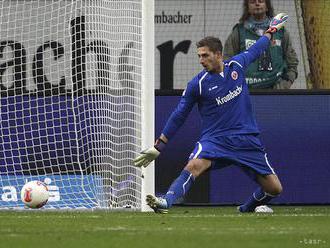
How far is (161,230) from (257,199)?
3.06 m

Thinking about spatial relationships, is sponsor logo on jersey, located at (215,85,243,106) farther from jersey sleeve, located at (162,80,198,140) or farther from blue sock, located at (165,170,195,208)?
blue sock, located at (165,170,195,208)

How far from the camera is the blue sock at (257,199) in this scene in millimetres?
11279

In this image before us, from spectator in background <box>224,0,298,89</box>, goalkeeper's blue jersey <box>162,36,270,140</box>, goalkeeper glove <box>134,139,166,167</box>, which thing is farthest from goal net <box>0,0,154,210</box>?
spectator in background <box>224,0,298,89</box>

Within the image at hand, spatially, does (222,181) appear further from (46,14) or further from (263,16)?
(46,14)

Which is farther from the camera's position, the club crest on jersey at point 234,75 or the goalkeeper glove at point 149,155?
the club crest on jersey at point 234,75

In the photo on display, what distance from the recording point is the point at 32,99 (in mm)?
13055

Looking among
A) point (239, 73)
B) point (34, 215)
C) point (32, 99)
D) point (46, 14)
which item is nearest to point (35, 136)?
point (32, 99)

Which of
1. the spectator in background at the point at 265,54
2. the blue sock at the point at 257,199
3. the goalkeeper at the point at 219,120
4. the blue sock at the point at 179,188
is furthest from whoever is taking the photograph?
the spectator in background at the point at 265,54

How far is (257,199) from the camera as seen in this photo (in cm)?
1134

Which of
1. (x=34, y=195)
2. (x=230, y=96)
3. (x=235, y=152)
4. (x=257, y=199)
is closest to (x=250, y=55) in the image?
(x=230, y=96)

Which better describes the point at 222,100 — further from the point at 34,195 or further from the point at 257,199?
the point at 34,195

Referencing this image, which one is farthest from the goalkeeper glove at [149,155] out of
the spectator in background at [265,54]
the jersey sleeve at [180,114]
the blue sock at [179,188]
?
the spectator in background at [265,54]

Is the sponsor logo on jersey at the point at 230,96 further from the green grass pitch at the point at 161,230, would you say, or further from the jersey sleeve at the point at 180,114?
the green grass pitch at the point at 161,230

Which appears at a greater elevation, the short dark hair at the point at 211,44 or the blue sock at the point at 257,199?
the short dark hair at the point at 211,44
